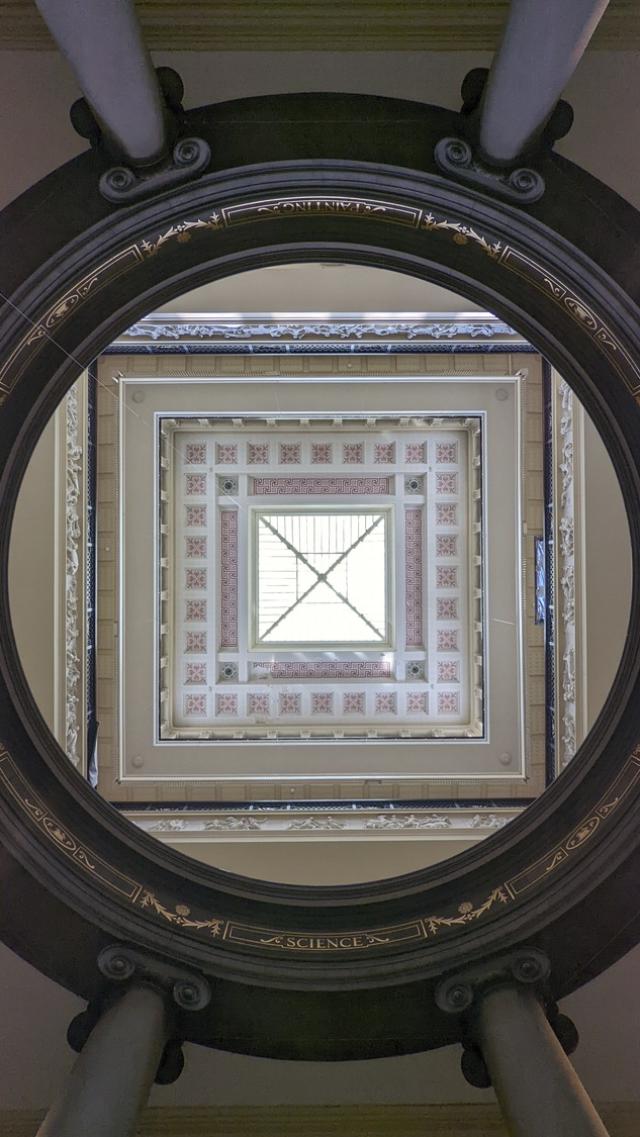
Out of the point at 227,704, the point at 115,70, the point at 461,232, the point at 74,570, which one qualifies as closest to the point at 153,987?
the point at 74,570

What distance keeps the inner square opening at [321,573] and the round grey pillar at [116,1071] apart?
4445 millimetres

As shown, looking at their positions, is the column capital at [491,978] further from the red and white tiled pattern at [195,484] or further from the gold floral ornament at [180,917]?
the red and white tiled pattern at [195,484]

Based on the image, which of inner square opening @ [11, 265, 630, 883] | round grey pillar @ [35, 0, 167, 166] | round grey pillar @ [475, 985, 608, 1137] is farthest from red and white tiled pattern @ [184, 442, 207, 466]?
round grey pillar @ [475, 985, 608, 1137]

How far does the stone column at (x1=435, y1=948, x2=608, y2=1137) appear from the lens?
4.50m

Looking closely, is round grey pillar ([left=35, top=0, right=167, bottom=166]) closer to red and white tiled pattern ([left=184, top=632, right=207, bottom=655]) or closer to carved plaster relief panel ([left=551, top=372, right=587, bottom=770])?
carved plaster relief panel ([left=551, top=372, right=587, bottom=770])

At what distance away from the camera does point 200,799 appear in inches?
409

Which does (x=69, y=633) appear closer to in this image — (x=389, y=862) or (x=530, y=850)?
(x=389, y=862)

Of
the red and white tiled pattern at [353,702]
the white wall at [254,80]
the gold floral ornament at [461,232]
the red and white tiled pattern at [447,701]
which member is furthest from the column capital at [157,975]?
the red and white tiled pattern at [447,701]

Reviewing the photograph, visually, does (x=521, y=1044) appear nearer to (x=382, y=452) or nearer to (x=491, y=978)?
(x=491, y=978)

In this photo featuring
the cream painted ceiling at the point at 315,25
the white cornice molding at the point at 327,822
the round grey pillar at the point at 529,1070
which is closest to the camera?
→ the round grey pillar at the point at 529,1070

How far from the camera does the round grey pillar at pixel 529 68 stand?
4363 millimetres

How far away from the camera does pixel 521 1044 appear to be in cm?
502

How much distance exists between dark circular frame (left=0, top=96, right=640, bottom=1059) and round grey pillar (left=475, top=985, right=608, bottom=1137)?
40 centimetres

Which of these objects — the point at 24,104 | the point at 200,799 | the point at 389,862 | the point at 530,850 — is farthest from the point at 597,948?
the point at 24,104
